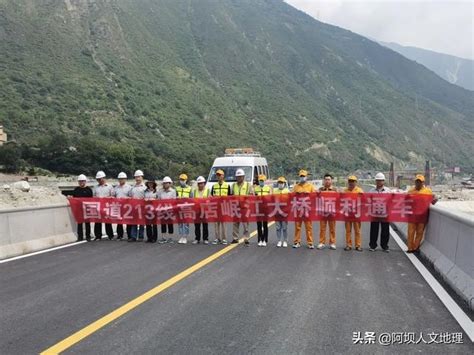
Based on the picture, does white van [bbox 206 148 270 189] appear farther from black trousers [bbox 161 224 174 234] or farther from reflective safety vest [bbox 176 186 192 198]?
black trousers [bbox 161 224 174 234]

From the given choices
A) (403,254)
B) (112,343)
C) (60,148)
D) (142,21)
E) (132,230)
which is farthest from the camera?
(142,21)

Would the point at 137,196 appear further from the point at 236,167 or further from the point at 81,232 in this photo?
the point at 236,167

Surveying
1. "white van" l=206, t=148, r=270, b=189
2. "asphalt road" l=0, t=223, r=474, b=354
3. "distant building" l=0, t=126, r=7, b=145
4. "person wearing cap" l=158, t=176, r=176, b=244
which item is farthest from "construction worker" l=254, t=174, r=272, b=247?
"distant building" l=0, t=126, r=7, b=145

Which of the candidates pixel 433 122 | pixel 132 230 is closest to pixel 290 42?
pixel 433 122

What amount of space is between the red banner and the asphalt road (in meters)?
1.76

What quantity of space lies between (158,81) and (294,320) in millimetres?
91567

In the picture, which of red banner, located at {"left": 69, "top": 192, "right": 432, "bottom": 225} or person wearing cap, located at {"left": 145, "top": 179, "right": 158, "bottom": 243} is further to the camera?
person wearing cap, located at {"left": 145, "top": 179, "right": 158, "bottom": 243}

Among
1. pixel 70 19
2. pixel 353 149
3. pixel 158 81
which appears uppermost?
pixel 70 19

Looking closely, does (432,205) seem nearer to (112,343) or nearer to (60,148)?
(112,343)

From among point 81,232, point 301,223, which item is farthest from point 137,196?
point 301,223

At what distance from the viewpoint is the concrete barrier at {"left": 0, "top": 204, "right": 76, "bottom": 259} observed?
37.6ft

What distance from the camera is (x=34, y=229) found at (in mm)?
12398

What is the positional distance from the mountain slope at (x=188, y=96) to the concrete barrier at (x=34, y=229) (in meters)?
50.6

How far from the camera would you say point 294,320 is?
253 inches
